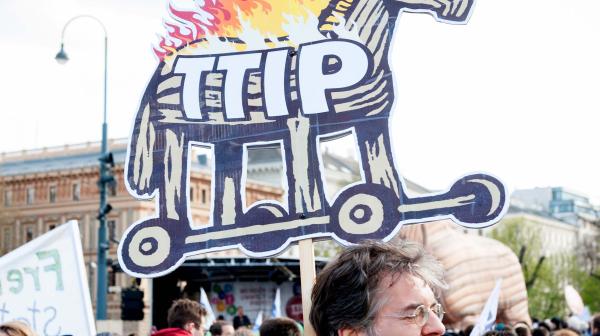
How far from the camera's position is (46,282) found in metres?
5.91

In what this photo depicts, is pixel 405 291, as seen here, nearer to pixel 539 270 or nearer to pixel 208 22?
pixel 208 22

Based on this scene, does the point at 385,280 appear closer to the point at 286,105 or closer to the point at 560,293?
the point at 286,105

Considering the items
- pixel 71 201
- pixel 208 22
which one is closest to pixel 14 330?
pixel 208 22

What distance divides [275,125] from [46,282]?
→ 72.3 inches

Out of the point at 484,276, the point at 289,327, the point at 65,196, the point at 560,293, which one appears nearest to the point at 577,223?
the point at 560,293

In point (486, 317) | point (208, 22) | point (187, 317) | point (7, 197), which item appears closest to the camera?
point (208, 22)

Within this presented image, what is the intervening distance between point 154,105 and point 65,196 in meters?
63.9

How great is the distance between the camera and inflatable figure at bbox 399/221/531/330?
23.1 meters

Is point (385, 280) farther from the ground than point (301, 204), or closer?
closer

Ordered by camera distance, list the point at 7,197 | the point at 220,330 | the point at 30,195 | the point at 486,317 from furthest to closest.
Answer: the point at 7,197 < the point at 30,195 < the point at 220,330 < the point at 486,317

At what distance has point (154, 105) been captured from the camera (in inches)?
210

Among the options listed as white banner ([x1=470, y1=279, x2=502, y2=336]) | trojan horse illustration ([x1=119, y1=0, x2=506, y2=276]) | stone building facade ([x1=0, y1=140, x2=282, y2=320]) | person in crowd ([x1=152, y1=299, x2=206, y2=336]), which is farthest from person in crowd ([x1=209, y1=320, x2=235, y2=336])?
stone building facade ([x1=0, y1=140, x2=282, y2=320])

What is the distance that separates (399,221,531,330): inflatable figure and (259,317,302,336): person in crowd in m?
17.4

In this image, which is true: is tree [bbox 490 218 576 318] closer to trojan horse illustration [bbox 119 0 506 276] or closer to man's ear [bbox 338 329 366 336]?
trojan horse illustration [bbox 119 0 506 276]
